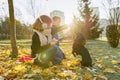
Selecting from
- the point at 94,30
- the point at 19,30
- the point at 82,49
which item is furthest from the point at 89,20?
the point at 82,49

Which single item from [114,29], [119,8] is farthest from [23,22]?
[114,29]

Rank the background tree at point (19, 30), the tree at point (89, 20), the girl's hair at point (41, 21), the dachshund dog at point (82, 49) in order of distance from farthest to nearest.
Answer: the background tree at point (19, 30) → the tree at point (89, 20) → the dachshund dog at point (82, 49) → the girl's hair at point (41, 21)

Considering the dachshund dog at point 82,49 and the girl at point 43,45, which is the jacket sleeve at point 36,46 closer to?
the girl at point 43,45

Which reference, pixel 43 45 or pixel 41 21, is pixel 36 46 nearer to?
pixel 43 45

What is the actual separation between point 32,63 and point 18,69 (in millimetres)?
962

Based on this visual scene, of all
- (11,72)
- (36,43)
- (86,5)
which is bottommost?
(11,72)

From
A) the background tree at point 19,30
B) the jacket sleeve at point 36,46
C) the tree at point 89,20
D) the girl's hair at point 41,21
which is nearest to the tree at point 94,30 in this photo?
the tree at point 89,20

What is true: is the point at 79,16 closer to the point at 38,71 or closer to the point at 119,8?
the point at 119,8

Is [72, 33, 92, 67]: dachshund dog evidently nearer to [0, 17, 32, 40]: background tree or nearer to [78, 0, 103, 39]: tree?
[78, 0, 103, 39]: tree

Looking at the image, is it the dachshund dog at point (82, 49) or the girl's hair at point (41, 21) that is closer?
the girl's hair at point (41, 21)

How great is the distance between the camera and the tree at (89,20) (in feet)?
117

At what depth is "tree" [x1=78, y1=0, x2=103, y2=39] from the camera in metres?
35.5

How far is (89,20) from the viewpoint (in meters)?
36.1

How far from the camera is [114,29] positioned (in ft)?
48.2
